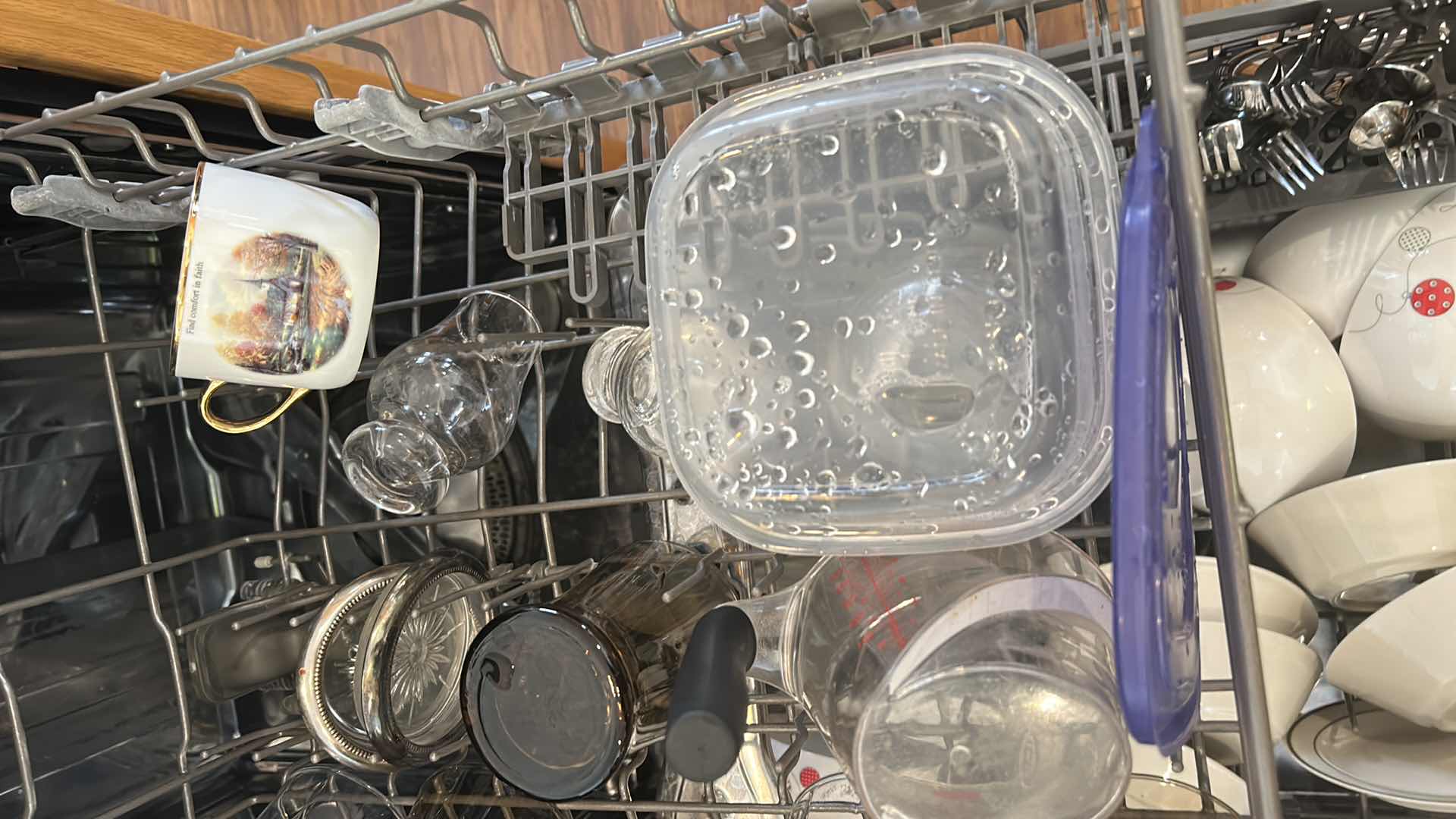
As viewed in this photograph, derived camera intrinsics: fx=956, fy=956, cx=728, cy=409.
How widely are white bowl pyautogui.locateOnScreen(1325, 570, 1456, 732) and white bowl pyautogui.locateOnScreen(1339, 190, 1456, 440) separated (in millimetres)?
124

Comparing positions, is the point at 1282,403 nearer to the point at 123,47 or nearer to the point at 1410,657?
the point at 1410,657

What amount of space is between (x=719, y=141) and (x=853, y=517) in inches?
7.2

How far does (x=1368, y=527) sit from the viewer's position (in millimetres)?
606

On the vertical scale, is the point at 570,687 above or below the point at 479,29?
below

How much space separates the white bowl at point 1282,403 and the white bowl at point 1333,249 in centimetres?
3

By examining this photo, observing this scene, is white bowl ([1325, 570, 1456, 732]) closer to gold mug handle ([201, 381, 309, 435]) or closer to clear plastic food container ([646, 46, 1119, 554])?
clear plastic food container ([646, 46, 1119, 554])

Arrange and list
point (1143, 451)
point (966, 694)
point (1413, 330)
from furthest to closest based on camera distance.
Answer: point (1413, 330)
point (966, 694)
point (1143, 451)

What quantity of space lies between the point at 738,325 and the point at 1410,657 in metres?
0.46

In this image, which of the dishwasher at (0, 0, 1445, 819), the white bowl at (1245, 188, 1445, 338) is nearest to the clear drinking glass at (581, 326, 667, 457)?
the dishwasher at (0, 0, 1445, 819)

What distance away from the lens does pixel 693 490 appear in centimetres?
45

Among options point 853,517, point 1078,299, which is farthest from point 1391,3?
point 853,517

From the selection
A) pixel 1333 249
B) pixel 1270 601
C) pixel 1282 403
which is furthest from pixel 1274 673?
pixel 1333 249

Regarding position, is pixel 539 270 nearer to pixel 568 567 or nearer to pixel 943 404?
pixel 568 567

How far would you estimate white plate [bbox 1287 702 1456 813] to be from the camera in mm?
571
